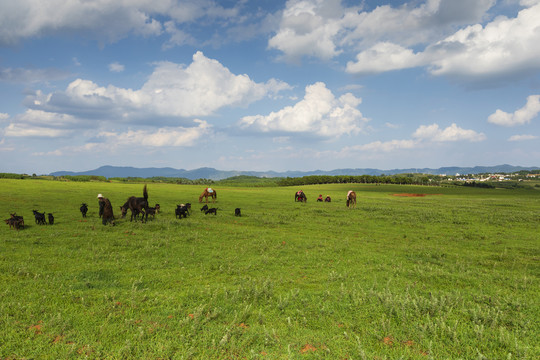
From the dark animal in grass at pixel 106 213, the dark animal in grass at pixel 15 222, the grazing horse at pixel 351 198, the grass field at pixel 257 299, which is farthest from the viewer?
the grazing horse at pixel 351 198

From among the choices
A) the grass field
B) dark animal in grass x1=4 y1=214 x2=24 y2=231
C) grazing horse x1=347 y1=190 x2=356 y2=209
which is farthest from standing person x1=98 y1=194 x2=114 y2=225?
grazing horse x1=347 y1=190 x2=356 y2=209

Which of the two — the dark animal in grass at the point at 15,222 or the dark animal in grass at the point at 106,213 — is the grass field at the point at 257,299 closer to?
the dark animal in grass at the point at 15,222

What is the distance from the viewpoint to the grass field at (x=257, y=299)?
5594mm

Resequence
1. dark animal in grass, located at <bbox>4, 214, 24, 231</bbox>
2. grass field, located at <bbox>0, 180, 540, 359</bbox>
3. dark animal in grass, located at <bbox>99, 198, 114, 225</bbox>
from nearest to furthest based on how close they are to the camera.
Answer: grass field, located at <bbox>0, 180, 540, 359</bbox> → dark animal in grass, located at <bbox>4, 214, 24, 231</bbox> → dark animal in grass, located at <bbox>99, 198, 114, 225</bbox>

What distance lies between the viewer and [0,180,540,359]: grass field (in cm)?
559

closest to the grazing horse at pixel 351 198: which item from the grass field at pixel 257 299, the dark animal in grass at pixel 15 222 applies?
the grass field at pixel 257 299

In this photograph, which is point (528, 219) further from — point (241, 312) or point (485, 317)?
point (241, 312)

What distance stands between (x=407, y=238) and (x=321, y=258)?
9.90m

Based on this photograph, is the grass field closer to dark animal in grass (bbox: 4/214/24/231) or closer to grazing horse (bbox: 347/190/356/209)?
dark animal in grass (bbox: 4/214/24/231)

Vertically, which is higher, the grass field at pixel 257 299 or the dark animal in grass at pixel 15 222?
the dark animal in grass at pixel 15 222

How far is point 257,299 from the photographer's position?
791 centimetres

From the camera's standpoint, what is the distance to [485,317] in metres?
6.47

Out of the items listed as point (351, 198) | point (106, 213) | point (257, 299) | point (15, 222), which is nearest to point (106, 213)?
point (106, 213)

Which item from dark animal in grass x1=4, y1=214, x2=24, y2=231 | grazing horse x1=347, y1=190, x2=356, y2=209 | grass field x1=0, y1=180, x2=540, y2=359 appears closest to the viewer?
grass field x1=0, y1=180, x2=540, y2=359
